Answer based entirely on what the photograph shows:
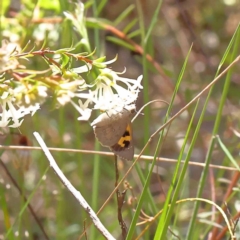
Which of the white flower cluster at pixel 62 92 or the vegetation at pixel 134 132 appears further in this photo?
the vegetation at pixel 134 132

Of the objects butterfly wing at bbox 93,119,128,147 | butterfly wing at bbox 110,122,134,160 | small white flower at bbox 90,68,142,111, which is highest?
small white flower at bbox 90,68,142,111

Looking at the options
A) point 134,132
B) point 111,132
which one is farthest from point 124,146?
point 134,132

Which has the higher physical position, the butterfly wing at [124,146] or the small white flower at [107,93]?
the small white flower at [107,93]

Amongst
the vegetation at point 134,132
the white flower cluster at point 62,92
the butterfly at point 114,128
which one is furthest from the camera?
the vegetation at point 134,132

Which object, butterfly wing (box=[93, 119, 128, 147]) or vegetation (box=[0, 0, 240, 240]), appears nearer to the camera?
butterfly wing (box=[93, 119, 128, 147])

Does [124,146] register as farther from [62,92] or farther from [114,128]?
[62,92]

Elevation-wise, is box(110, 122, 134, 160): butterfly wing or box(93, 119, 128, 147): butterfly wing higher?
box(93, 119, 128, 147): butterfly wing

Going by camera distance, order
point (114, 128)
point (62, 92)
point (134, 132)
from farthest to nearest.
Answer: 1. point (134, 132)
2. point (114, 128)
3. point (62, 92)

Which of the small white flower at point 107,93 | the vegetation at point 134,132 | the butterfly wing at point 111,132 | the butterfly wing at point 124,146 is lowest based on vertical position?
the vegetation at point 134,132

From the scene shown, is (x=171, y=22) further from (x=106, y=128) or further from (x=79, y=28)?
(x=106, y=128)

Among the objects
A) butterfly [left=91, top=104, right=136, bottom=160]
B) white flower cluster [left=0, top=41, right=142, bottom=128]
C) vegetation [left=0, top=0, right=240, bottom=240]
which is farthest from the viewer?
vegetation [left=0, top=0, right=240, bottom=240]

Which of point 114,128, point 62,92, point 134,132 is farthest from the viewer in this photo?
point 134,132
